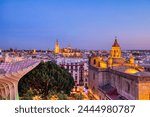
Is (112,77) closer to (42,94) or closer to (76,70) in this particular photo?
(42,94)

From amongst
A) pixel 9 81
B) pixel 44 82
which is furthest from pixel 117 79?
pixel 9 81

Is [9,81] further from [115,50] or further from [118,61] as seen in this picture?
[115,50]

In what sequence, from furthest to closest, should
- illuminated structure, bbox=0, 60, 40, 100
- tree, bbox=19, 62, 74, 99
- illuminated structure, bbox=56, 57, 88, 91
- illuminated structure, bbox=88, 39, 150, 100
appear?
1. illuminated structure, bbox=56, 57, 88, 91
2. tree, bbox=19, 62, 74, 99
3. illuminated structure, bbox=88, 39, 150, 100
4. illuminated structure, bbox=0, 60, 40, 100

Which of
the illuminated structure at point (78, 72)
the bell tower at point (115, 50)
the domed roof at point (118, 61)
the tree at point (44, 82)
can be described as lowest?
the illuminated structure at point (78, 72)

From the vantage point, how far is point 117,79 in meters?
16.6

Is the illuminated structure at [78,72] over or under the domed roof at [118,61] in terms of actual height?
under

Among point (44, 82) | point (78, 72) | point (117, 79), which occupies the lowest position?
point (78, 72)

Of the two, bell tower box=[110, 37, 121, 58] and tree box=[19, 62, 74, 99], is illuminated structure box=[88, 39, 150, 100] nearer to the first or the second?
bell tower box=[110, 37, 121, 58]

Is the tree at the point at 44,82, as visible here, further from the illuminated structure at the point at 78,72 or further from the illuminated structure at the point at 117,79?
the illuminated structure at the point at 78,72

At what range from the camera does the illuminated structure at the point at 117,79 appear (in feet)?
41.9

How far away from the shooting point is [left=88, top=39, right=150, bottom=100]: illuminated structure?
12.8 meters

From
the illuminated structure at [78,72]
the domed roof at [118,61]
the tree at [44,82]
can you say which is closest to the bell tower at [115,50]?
the domed roof at [118,61]

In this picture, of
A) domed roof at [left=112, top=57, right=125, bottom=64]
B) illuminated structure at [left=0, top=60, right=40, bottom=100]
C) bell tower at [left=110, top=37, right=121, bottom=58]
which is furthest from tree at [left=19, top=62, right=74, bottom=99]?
bell tower at [left=110, top=37, right=121, bottom=58]

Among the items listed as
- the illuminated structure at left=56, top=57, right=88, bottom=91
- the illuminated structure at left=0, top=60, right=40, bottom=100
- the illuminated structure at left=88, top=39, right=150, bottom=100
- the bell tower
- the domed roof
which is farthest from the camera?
the illuminated structure at left=56, top=57, right=88, bottom=91
